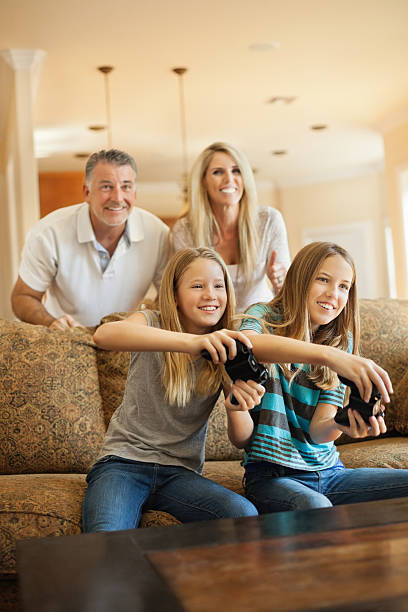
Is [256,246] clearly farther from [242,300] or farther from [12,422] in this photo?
[12,422]

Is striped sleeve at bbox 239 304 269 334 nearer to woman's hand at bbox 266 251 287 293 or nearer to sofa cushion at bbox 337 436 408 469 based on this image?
sofa cushion at bbox 337 436 408 469

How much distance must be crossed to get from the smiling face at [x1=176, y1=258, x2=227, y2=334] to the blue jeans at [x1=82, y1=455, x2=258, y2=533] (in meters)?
0.39

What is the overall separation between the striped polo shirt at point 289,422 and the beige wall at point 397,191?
5870mm

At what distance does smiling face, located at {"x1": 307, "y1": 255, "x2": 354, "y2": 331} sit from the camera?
202 cm

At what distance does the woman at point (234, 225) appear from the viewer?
282 cm

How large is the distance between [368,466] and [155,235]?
4.34 feet

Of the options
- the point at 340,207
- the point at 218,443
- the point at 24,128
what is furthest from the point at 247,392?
the point at 340,207

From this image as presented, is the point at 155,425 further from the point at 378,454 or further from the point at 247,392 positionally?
the point at 378,454

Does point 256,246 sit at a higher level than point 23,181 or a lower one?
lower

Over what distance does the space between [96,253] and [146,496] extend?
1299 mm

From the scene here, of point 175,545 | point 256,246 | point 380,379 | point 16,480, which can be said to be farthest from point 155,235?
point 175,545

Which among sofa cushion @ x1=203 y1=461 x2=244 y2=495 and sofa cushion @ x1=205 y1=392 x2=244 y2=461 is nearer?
sofa cushion @ x1=203 y1=461 x2=244 y2=495

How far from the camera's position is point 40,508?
5.96 feet

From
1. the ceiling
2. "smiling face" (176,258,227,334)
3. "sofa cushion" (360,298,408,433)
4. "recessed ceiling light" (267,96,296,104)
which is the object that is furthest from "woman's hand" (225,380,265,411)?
"recessed ceiling light" (267,96,296,104)
